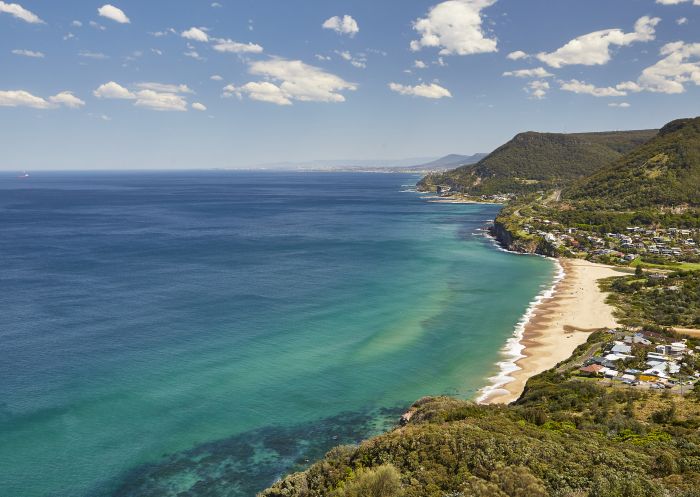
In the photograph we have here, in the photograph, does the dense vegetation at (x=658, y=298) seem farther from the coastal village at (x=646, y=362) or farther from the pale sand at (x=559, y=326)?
the coastal village at (x=646, y=362)

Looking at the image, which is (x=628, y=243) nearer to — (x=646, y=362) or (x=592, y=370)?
(x=646, y=362)

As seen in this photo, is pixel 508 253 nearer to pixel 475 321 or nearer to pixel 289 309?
pixel 475 321

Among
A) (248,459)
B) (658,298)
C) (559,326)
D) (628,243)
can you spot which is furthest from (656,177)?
(248,459)

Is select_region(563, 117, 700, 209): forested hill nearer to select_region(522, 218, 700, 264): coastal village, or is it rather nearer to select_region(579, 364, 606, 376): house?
select_region(522, 218, 700, 264): coastal village

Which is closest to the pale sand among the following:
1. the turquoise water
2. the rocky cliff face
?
the turquoise water

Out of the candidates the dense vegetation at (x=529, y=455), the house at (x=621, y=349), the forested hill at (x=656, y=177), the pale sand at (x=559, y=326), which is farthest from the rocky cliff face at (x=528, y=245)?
the dense vegetation at (x=529, y=455)
